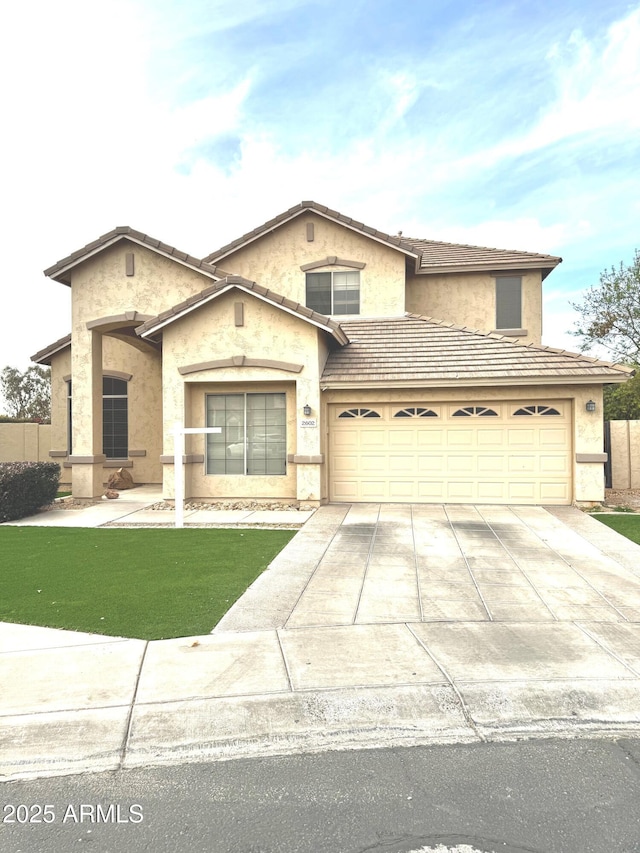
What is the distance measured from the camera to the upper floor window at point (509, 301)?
56.7 ft

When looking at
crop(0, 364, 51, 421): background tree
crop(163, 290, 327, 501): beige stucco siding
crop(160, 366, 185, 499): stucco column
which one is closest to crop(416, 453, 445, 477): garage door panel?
crop(163, 290, 327, 501): beige stucco siding

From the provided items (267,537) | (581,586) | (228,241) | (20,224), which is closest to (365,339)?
(228,241)

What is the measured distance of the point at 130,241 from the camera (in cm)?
1409

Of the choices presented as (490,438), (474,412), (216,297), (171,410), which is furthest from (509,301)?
(171,410)

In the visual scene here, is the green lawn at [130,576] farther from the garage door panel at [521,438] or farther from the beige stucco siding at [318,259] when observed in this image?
the beige stucco siding at [318,259]

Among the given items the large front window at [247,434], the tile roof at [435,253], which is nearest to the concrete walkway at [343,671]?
the large front window at [247,434]

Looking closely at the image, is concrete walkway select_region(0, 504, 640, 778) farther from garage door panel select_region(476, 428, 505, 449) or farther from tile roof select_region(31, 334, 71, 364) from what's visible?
tile roof select_region(31, 334, 71, 364)

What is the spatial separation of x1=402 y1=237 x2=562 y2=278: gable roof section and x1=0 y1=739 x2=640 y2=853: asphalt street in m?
14.5

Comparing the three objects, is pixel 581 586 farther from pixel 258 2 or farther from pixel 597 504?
pixel 258 2

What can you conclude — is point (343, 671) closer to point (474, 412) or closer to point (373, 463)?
point (373, 463)

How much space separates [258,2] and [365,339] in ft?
25.4

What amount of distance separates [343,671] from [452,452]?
9.04 meters

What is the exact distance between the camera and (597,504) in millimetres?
12266

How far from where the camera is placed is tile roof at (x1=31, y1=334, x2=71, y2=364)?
683 inches
